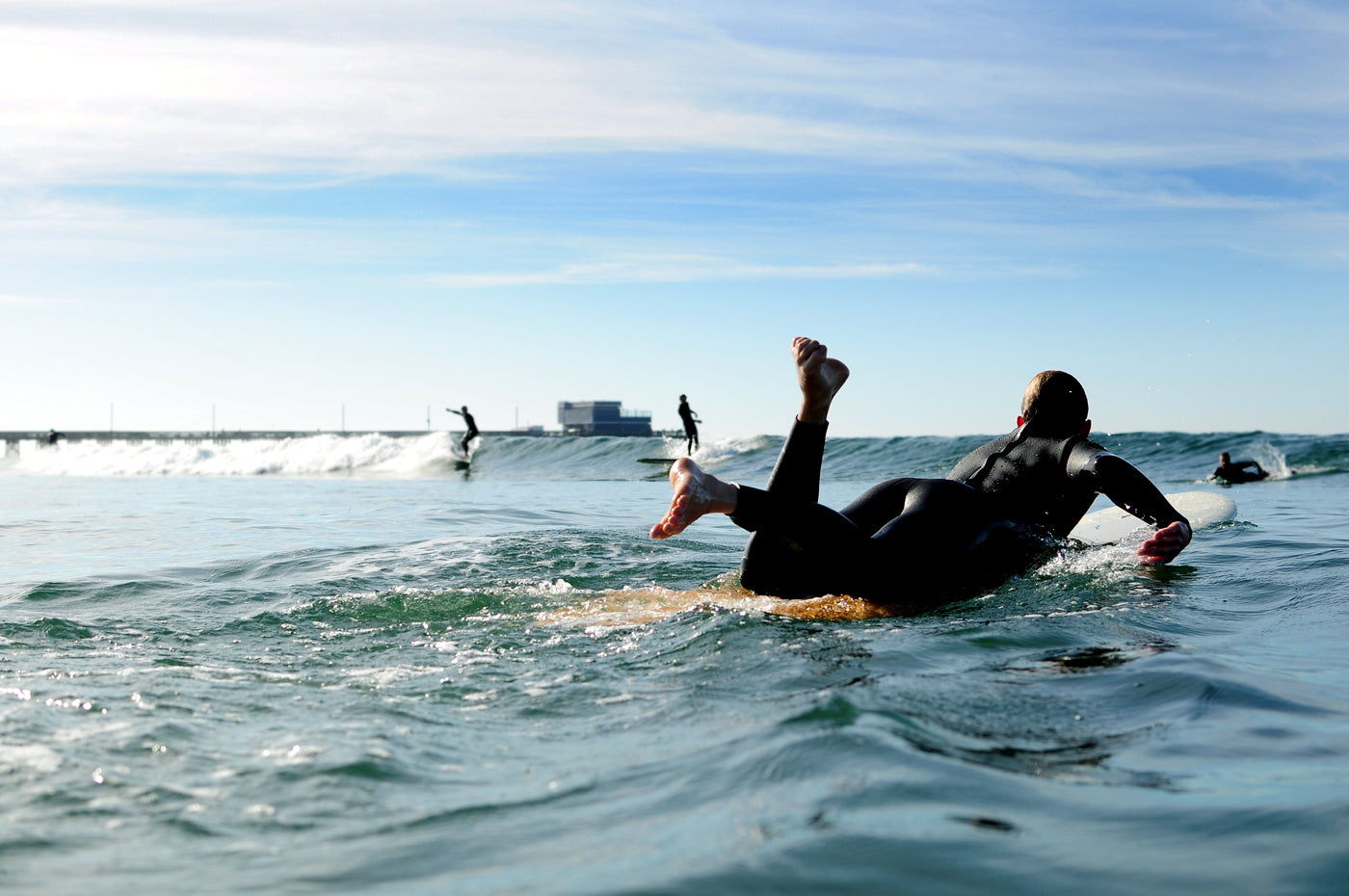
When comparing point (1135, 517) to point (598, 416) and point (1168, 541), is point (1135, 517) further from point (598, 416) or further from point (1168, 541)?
point (598, 416)

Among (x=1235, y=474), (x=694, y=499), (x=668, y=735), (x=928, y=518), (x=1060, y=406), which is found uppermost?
(x=1060, y=406)

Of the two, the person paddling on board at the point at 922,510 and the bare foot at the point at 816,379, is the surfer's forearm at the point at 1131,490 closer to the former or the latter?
the person paddling on board at the point at 922,510

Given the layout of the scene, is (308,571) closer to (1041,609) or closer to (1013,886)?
(1041,609)

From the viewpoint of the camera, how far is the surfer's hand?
540cm

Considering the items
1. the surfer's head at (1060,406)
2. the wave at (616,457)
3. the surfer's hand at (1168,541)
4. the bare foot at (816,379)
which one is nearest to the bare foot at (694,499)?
the bare foot at (816,379)

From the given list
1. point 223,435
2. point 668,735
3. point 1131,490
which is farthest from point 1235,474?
point 223,435

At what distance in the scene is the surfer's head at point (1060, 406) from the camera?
17.8ft

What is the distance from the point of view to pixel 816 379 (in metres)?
4.34

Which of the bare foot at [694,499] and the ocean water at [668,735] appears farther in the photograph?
the bare foot at [694,499]

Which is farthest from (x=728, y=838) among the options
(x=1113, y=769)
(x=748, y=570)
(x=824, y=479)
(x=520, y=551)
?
(x=824, y=479)

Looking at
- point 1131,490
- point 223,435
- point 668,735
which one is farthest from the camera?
point 223,435

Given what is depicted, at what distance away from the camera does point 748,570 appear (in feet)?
15.5

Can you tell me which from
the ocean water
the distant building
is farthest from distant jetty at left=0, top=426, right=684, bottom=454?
the ocean water

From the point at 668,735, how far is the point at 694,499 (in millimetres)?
1277
